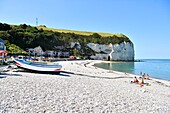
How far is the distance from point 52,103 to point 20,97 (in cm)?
144

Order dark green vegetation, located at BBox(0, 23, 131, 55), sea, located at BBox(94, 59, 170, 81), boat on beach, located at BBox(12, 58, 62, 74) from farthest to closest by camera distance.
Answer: dark green vegetation, located at BBox(0, 23, 131, 55), sea, located at BBox(94, 59, 170, 81), boat on beach, located at BBox(12, 58, 62, 74)

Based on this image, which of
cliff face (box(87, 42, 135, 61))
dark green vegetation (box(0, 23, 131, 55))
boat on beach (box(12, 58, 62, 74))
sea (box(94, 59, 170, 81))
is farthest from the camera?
cliff face (box(87, 42, 135, 61))

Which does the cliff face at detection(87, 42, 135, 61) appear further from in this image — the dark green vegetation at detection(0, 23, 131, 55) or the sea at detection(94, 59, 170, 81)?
the sea at detection(94, 59, 170, 81)

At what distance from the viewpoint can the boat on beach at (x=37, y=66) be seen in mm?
18562

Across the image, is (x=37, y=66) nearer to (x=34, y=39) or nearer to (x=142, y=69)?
(x=142, y=69)

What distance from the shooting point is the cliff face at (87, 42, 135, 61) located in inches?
3824

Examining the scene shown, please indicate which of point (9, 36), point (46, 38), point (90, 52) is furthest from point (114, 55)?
point (9, 36)

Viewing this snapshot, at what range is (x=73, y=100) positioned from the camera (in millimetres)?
8641

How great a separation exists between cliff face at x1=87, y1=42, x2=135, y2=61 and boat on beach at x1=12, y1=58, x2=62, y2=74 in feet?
245

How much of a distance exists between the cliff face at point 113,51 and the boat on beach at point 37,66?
74666 mm

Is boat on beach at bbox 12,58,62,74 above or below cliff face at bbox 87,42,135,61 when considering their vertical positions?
below

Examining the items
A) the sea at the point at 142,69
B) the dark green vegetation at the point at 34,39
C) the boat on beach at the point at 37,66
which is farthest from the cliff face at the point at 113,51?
the boat on beach at the point at 37,66

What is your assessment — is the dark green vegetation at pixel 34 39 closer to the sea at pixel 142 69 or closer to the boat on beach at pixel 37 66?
the sea at pixel 142 69

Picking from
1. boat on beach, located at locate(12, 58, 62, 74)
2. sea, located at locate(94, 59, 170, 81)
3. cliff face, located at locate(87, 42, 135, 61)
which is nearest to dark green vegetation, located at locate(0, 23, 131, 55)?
cliff face, located at locate(87, 42, 135, 61)
